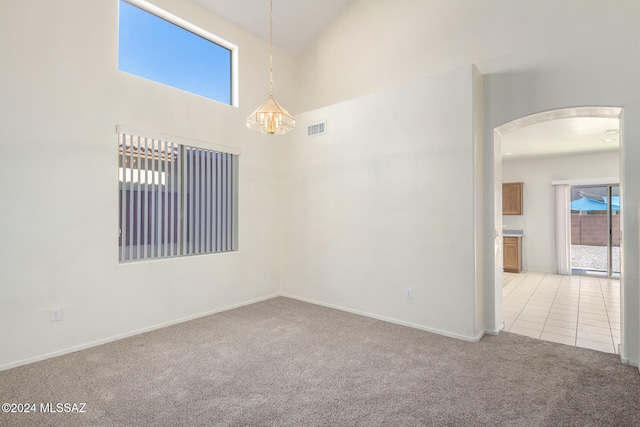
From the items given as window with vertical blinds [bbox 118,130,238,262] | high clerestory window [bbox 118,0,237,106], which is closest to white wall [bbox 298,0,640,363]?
high clerestory window [bbox 118,0,237,106]

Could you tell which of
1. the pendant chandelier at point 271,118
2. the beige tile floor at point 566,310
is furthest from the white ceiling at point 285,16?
the beige tile floor at point 566,310

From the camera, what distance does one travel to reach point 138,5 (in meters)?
3.91

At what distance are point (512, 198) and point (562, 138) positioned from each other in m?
2.59

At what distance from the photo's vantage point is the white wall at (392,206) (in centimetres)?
359

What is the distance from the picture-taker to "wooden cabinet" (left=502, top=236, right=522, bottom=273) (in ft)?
25.4

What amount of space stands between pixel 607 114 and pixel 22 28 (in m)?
5.77

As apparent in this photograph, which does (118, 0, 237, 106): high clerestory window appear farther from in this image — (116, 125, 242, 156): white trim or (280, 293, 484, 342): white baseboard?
(280, 293, 484, 342): white baseboard

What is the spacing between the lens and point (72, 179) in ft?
10.8

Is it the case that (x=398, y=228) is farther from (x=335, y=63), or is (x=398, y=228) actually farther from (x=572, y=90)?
(x=335, y=63)

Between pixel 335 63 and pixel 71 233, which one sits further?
pixel 335 63

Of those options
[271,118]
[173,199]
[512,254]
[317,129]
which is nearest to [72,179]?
[173,199]

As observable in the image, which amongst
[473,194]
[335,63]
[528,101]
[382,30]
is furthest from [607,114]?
[335,63]

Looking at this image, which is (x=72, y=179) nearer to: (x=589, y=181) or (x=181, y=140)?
(x=181, y=140)

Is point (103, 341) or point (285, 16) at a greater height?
point (285, 16)
